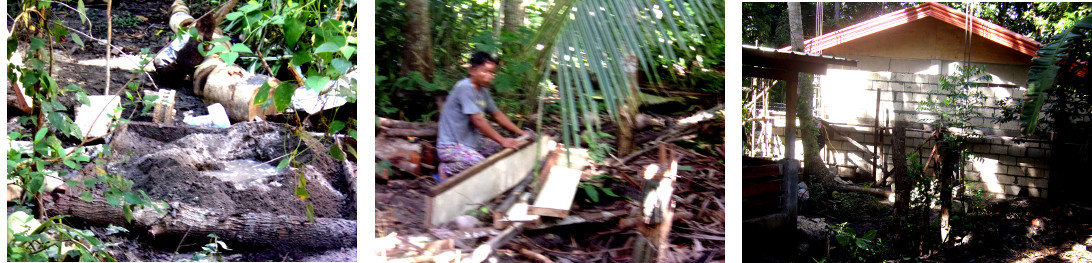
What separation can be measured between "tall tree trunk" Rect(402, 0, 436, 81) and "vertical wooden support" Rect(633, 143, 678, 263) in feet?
2.19

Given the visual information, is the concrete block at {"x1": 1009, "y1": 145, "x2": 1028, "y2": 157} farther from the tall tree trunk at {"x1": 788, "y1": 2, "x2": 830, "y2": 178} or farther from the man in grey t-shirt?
the man in grey t-shirt

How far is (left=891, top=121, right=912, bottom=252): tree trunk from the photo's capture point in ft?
7.38

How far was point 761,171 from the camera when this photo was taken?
2.23 metres

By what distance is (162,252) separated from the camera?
2336mm

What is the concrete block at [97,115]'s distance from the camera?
92.3 inches

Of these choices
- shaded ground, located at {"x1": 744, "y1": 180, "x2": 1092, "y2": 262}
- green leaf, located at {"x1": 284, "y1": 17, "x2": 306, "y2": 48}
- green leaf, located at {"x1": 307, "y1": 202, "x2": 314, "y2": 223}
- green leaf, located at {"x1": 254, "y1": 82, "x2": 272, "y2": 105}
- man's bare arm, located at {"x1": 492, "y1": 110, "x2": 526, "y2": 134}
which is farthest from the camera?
green leaf, located at {"x1": 307, "y1": 202, "x2": 314, "y2": 223}

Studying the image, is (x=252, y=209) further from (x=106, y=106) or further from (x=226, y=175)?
(x=106, y=106)

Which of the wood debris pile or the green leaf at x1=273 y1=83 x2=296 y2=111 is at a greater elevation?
the green leaf at x1=273 y1=83 x2=296 y2=111

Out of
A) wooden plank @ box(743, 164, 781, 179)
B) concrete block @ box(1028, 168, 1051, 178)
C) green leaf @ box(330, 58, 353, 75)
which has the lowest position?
concrete block @ box(1028, 168, 1051, 178)

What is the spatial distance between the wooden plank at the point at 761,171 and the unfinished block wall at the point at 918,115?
221 mm

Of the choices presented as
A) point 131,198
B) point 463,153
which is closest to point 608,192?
point 463,153

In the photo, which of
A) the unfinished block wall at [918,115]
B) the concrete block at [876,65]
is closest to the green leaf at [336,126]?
the unfinished block wall at [918,115]

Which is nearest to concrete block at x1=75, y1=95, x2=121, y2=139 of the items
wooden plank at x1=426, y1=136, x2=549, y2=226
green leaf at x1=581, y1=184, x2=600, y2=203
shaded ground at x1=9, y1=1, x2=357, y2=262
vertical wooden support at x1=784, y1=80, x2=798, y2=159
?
shaded ground at x1=9, y1=1, x2=357, y2=262

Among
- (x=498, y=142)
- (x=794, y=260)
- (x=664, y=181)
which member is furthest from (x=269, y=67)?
(x=794, y=260)
